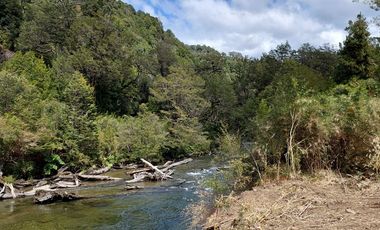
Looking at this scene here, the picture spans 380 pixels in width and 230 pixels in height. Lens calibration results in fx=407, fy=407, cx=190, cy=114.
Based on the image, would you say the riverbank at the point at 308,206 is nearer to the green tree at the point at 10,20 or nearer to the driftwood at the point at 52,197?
the driftwood at the point at 52,197

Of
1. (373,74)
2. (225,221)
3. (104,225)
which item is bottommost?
(104,225)

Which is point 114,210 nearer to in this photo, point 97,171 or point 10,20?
point 97,171

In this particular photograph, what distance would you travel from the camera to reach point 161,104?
5594cm

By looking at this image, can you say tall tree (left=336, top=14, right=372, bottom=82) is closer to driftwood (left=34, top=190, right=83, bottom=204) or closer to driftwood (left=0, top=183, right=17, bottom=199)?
driftwood (left=34, top=190, right=83, bottom=204)

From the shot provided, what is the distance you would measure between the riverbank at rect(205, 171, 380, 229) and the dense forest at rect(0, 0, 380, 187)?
3.93 ft

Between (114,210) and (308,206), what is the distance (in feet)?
37.2

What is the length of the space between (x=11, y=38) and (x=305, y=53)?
175ft

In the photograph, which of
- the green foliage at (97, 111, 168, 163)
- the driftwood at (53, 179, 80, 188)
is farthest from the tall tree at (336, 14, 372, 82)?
the driftwood at (53, 179, 80, 188)

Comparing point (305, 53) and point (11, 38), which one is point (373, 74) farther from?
point (11, 38)

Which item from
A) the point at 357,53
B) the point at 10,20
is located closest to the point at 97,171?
the point at 357,53

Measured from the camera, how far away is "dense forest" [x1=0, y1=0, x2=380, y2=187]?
45.6 feet

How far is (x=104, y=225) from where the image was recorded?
1620 cm

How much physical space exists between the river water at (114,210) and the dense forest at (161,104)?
3.39m

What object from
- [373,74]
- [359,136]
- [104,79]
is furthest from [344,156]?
[104,79]
